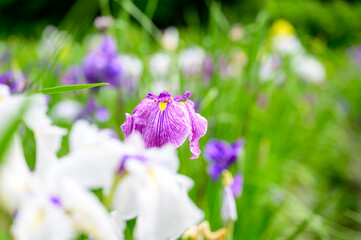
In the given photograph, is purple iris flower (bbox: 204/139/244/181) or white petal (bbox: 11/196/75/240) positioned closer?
white petal (bbox: 11/196/75/240)

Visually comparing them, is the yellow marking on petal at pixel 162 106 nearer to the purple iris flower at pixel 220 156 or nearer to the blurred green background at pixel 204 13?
A: the purple iris flower at pixel 220 156

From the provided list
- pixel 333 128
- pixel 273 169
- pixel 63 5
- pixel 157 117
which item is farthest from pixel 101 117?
pixel 63 5

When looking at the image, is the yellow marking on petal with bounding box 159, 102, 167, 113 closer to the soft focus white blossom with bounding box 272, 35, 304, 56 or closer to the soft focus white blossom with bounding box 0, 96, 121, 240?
the soft focus white blossom with bounding box 0, 96, 121, 240

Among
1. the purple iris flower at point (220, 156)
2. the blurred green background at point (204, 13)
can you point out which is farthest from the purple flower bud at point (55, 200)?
the blurred green background at point (204, 13)

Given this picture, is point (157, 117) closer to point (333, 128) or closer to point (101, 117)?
point (101, 117)

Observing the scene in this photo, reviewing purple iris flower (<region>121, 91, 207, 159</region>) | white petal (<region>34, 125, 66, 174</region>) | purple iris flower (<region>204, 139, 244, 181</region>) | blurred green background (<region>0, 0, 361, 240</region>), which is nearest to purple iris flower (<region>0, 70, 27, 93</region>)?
blurred green background (<region>0, 0, 361, 240</region>)

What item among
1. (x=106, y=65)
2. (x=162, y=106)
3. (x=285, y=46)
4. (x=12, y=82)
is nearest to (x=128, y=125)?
(x=162, y=106)
